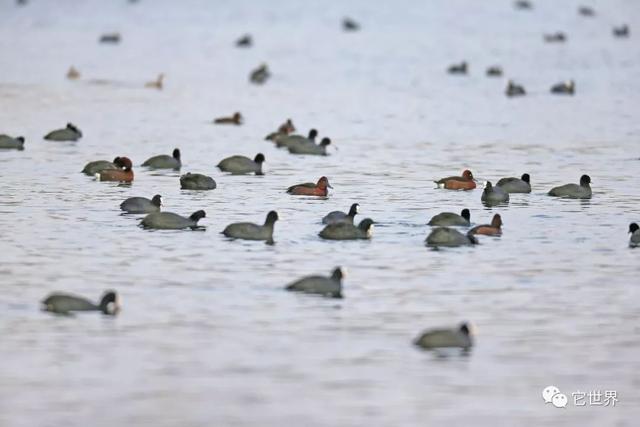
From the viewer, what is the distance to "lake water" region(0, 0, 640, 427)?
17.5 meters

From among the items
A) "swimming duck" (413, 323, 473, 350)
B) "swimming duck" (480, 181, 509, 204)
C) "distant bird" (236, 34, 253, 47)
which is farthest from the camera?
"distant bird" (236, 34, 253, 47)

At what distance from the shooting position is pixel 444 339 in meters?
19.2

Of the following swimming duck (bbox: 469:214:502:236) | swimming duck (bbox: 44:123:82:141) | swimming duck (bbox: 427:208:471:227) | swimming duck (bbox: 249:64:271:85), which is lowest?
swimming duck (bbox: 469:214:502:236)

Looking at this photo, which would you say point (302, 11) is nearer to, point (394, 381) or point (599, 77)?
point (599, 77)

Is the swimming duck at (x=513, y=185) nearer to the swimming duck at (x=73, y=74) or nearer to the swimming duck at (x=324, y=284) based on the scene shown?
the swimming duck at (x=324, y=284)

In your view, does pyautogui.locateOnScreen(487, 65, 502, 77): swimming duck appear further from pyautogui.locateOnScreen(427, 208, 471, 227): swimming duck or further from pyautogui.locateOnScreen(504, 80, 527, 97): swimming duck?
pyautogui.locateOnScreen(427, 208, 471, 227): swimming duck

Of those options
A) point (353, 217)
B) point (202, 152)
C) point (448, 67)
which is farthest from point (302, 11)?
point (353, 217)

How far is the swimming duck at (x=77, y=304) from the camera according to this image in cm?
2092

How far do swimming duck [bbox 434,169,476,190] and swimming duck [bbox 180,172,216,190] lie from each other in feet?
16.6

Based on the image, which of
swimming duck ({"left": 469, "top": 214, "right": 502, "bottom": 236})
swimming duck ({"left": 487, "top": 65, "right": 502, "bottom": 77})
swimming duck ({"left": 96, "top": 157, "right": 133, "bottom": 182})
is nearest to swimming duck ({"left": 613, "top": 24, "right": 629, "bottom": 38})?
swimming duck ({"left": 487, "top": 65, "right": 502, "bottom": 77})

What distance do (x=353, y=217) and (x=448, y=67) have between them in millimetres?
43503

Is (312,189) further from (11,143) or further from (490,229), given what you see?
(11,143)

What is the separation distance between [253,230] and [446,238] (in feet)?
10.8

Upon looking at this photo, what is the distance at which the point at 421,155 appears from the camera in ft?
138
